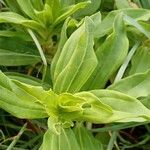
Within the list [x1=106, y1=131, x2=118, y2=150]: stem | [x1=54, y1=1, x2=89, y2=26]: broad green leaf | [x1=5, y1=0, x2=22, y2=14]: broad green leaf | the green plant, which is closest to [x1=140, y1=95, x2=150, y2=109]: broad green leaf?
the green plant

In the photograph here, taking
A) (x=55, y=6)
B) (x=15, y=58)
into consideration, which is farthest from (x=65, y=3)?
(x=15, y=58)

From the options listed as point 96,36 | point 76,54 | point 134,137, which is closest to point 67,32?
point 96,36

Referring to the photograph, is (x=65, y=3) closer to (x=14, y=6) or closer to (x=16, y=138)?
(x=14, y=6)

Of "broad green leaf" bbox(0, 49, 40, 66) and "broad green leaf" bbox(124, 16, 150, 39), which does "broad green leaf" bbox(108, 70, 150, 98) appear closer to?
"broad green leaf" bbox(124, 16, 150, 39)

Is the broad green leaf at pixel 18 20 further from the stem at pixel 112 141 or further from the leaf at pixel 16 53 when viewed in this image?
the stem at pixel 112 141

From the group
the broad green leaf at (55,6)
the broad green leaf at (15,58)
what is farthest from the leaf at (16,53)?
the broad green leaf at (55,6)
